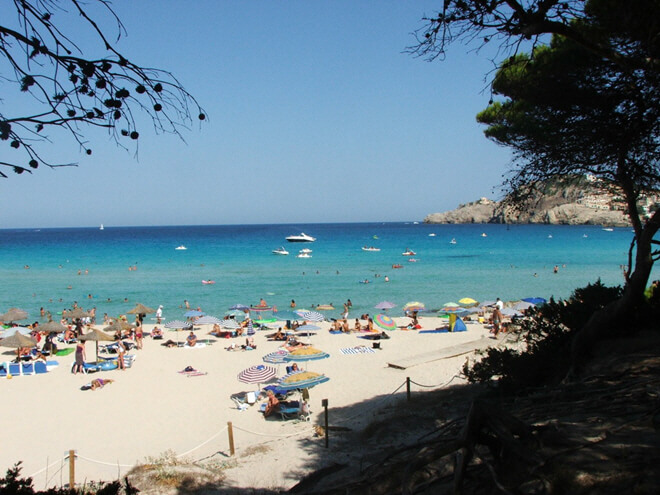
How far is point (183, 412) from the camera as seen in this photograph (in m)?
13.2

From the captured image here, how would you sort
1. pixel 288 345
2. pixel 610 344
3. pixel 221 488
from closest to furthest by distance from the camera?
pixel 221 488
pixel 610 344
pixel 288 345

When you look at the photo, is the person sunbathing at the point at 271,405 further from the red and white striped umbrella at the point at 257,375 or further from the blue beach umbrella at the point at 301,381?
the red and white striped umbrella at the point at 257,375

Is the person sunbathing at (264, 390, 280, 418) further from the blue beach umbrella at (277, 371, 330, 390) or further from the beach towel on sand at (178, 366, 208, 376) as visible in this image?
the beach towel on sand at (178, 366, 208, 376)

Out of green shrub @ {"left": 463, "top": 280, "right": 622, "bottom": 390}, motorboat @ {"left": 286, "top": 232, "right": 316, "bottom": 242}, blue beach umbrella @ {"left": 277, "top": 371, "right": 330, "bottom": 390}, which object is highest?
green shrub @ {"left": 463, "top": 280, "right": 622, "bottom": 390}

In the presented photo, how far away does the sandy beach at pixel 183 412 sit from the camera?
9688 millimetres

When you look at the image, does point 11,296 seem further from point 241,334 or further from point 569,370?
point 569,370

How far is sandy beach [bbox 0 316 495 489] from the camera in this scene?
969cm

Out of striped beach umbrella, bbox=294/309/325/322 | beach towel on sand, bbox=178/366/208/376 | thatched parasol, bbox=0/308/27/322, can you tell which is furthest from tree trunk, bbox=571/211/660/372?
thatched parasol, bbox=0/308/27/322

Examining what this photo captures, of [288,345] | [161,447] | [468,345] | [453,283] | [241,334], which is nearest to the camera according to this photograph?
[161,447]

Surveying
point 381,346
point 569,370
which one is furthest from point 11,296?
point 569,370

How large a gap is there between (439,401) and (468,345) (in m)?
8.37

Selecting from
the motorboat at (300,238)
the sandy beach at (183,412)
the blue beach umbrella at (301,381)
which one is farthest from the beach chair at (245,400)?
the motorboat at (300,238)

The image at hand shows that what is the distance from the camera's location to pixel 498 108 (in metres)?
11.0

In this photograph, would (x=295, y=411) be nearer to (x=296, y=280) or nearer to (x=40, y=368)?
(x=40, y=368)
